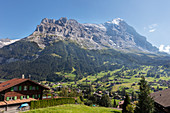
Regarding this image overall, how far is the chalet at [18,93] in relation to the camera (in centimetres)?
3866

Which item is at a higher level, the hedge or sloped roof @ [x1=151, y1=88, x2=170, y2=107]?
sloped roof @ [x1=151, y1=88, x2=170, y2=107]

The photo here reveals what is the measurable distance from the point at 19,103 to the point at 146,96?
39.9 meters

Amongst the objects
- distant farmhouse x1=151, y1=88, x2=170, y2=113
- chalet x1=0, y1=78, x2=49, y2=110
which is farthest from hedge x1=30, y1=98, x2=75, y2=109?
distant farmhouse x1=151, y1=88, x2=170, y2=113

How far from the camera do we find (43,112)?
26438 mm

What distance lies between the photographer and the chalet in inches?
1522

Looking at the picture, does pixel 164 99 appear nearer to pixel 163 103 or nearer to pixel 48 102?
pixel 163 103

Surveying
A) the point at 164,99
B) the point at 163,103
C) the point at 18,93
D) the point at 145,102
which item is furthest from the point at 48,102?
the point at 164,99

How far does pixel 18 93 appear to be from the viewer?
4300 cm

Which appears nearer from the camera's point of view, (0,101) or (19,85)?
(0,101)

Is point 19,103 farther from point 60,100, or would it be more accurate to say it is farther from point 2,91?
point 60,100

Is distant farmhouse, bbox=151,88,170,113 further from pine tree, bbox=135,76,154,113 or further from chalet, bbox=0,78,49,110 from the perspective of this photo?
chalet, bbox=0,78,49,110

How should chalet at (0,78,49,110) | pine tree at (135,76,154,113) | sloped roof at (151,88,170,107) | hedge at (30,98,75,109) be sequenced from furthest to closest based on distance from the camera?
chalet at (0,78,49,110) → hedge at (30,98,75,109) → sloped roof at (151,88,170,107) → pine tree at (135,76,154,113)

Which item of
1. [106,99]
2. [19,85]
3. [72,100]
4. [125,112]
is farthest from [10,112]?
[106,99]

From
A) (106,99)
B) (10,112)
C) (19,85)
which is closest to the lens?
(10,112)
